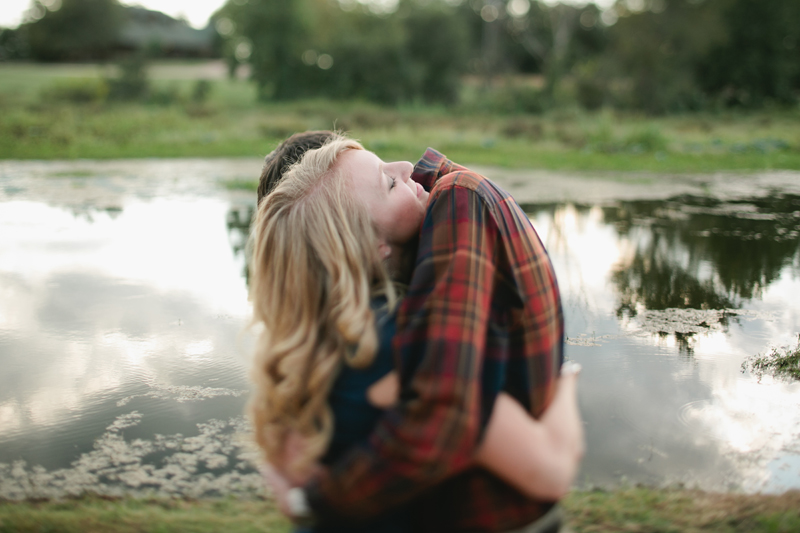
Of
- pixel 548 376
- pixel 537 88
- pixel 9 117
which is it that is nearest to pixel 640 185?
pixel 548 376

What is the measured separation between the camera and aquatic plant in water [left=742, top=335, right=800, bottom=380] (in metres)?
3.09

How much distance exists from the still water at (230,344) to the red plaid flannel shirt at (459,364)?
629 mm

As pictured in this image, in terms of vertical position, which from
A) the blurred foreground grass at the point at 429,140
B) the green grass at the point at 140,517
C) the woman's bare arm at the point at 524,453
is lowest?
the green grass at the point at 140,517

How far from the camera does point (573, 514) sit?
6.67ft

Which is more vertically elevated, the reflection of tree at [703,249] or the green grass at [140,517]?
the reflection of tree at [703,249]

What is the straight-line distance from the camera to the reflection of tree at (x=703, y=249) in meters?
4.27

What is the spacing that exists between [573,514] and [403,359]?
116cm

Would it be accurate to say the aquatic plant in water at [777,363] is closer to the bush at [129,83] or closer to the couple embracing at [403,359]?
the couple embracing at [403,359]

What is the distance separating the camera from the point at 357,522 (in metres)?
1.24

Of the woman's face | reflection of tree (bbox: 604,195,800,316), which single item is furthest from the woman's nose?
reflection of tree (bbox: 604,195,800,316)

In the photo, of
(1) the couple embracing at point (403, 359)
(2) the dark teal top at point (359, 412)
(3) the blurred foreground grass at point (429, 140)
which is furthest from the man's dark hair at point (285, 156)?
(3) the blurred foreground grass at point (429, 140)

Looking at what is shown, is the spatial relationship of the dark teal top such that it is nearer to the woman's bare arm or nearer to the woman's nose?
the woman's bare arm

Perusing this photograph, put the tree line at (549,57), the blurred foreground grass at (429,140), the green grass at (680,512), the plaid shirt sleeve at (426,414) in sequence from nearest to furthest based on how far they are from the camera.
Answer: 1. the plaid shirt sleeve at (426,414)
2. the green grass at (680,512)
3. the blurred foreground grass at (429,140)
4. the tree line at (549,57)

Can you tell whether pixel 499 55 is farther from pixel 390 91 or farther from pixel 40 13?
pixel 40 13
